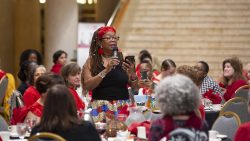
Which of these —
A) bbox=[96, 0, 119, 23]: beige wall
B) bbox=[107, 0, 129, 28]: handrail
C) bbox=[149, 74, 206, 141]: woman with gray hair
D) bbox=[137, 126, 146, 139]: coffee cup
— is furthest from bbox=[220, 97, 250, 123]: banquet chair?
bbox=[96, 0, 119, 23]: beige wall

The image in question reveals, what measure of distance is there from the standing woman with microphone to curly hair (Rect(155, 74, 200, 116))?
2.69 m

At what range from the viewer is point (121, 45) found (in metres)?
19.1

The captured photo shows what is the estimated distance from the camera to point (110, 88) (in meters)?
7.07

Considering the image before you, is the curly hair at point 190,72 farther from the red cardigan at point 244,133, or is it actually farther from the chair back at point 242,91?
the chair back at point 242,91

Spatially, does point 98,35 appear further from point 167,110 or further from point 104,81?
point 167,110

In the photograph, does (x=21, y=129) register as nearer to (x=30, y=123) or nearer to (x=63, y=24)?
(x=30, y=123)

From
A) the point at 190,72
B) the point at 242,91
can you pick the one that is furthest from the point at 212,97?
the point at 190,72

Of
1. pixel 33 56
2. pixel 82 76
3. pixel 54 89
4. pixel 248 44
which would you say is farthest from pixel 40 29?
pixel 54 89

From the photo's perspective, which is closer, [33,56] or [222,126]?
[222,126]

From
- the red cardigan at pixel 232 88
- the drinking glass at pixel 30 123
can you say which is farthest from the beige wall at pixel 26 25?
the drinking glass at pixel 30 123

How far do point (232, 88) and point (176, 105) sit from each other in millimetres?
6323

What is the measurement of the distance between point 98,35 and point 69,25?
12.0 m

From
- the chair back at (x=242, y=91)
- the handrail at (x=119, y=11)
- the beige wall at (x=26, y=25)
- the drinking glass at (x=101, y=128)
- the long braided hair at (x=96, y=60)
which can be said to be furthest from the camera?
the beige wall at (x=26, y=25)

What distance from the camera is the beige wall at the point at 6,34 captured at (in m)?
19.8
